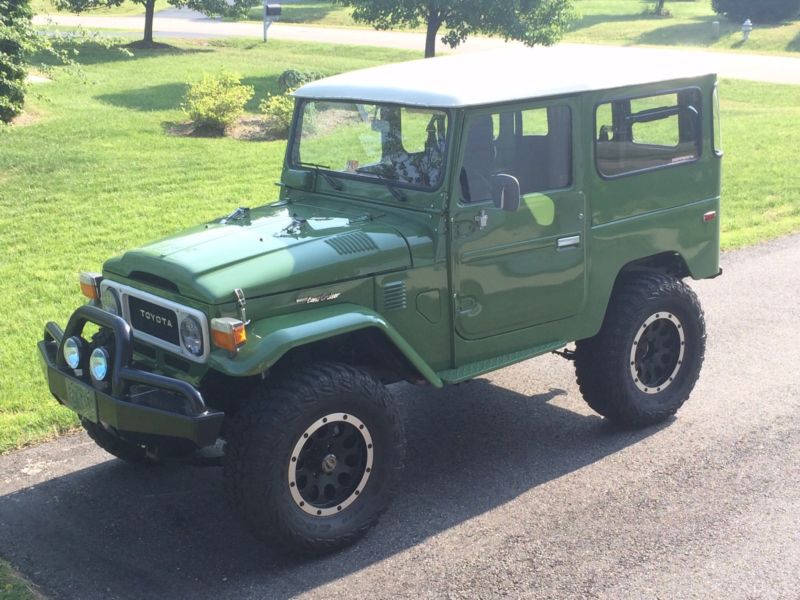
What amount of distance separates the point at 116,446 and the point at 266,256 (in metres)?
1.61

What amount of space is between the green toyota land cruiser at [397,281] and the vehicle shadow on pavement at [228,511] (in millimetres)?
200

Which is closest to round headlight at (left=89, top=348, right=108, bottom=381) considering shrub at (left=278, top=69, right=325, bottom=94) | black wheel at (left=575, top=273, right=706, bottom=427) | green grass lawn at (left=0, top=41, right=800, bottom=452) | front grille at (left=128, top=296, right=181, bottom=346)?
front grille at (left=128, top=296, right=181, bottom=346)

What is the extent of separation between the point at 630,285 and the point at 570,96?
132cm

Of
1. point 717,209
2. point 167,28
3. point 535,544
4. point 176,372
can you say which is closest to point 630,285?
point 717,209

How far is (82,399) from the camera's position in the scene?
193 inches

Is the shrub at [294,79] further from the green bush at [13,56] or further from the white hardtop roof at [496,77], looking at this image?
the white hardtop roof at [496,77]

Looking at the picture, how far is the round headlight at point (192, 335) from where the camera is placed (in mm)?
4805

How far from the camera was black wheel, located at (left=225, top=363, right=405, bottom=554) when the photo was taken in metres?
4.62

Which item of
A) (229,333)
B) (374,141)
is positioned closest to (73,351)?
(229,333)

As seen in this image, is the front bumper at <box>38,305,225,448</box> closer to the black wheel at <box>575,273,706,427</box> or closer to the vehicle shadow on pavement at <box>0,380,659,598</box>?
the vehicle shadow on pavement at <box>0,380,659,598</box>

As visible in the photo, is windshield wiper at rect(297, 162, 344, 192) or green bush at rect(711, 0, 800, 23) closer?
windshield wiper at rect(297, 162, 344, 192)

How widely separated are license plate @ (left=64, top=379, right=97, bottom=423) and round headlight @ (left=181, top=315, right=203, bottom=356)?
514mm

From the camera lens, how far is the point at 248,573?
479cm

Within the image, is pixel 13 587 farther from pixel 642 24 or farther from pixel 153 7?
pixel 642 24
